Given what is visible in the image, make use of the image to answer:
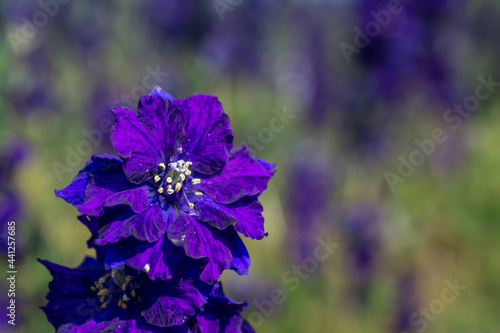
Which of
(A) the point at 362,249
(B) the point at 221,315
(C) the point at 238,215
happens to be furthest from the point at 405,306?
(C) the point at 238,215

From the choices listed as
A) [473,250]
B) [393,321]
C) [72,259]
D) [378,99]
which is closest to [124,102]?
[72,259]

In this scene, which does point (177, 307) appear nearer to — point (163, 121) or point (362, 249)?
point (163, 121)

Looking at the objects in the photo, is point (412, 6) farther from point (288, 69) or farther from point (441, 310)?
point (288, 69)

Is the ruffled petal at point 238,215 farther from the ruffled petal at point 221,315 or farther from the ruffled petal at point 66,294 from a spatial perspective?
the ruffled petal at point 66,294

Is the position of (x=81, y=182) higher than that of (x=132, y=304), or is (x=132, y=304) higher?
(x=81, y=182)

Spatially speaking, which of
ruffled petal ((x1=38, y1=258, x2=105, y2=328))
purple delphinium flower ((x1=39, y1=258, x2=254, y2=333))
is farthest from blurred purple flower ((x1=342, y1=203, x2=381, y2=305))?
ruffled petal ((x1=38, y1=258, x2=105, y2=328))

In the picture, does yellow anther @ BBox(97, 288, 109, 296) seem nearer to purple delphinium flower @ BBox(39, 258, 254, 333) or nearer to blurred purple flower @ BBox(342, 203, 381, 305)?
purple delphinium flower @ BBox(39, 258, 254, 333)
